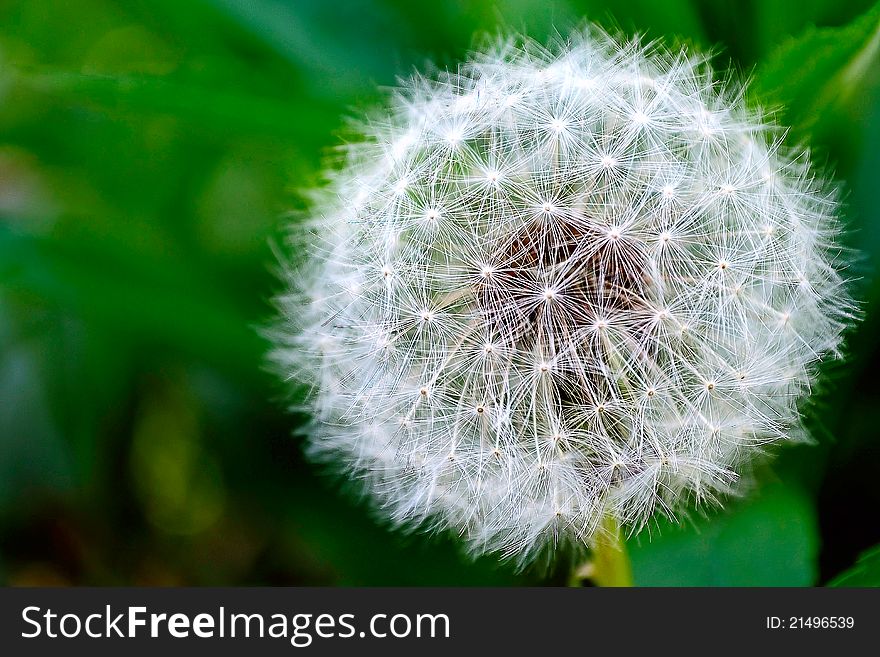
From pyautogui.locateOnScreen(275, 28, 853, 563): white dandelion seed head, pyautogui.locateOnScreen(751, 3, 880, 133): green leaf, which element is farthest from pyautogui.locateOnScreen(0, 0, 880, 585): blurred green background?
pyautogui.locateOnScreen(275, 28, 853, 563): white dandelion seed head

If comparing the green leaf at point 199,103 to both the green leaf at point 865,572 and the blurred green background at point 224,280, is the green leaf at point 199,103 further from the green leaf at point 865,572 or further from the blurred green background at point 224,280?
the green leaf at point 865,572

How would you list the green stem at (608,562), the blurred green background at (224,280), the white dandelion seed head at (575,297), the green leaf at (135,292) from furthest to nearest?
the green leaf at (135,292) < the blurred green background at (224,280) < the green stem at (608,562) < the white dandelion seed head at (575,297)

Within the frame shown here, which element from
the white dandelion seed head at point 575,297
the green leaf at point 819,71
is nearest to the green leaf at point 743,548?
the white dandelion seed head at point 575,297

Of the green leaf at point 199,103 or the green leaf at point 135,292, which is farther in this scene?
the green leaf at point 135,292

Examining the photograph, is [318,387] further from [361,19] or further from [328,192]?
[361,19]

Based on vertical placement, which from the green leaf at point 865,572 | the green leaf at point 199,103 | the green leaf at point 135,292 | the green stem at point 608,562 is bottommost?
the green leaf at point 865,572

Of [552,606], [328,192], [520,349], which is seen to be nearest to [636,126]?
[520,349]

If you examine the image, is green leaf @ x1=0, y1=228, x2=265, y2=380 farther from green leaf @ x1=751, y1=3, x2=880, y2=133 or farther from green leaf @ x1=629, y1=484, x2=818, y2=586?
green leaf @ x1=751, y1=3, x2=880, y2=133

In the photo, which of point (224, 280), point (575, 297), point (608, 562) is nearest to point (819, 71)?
point (575, 297)
